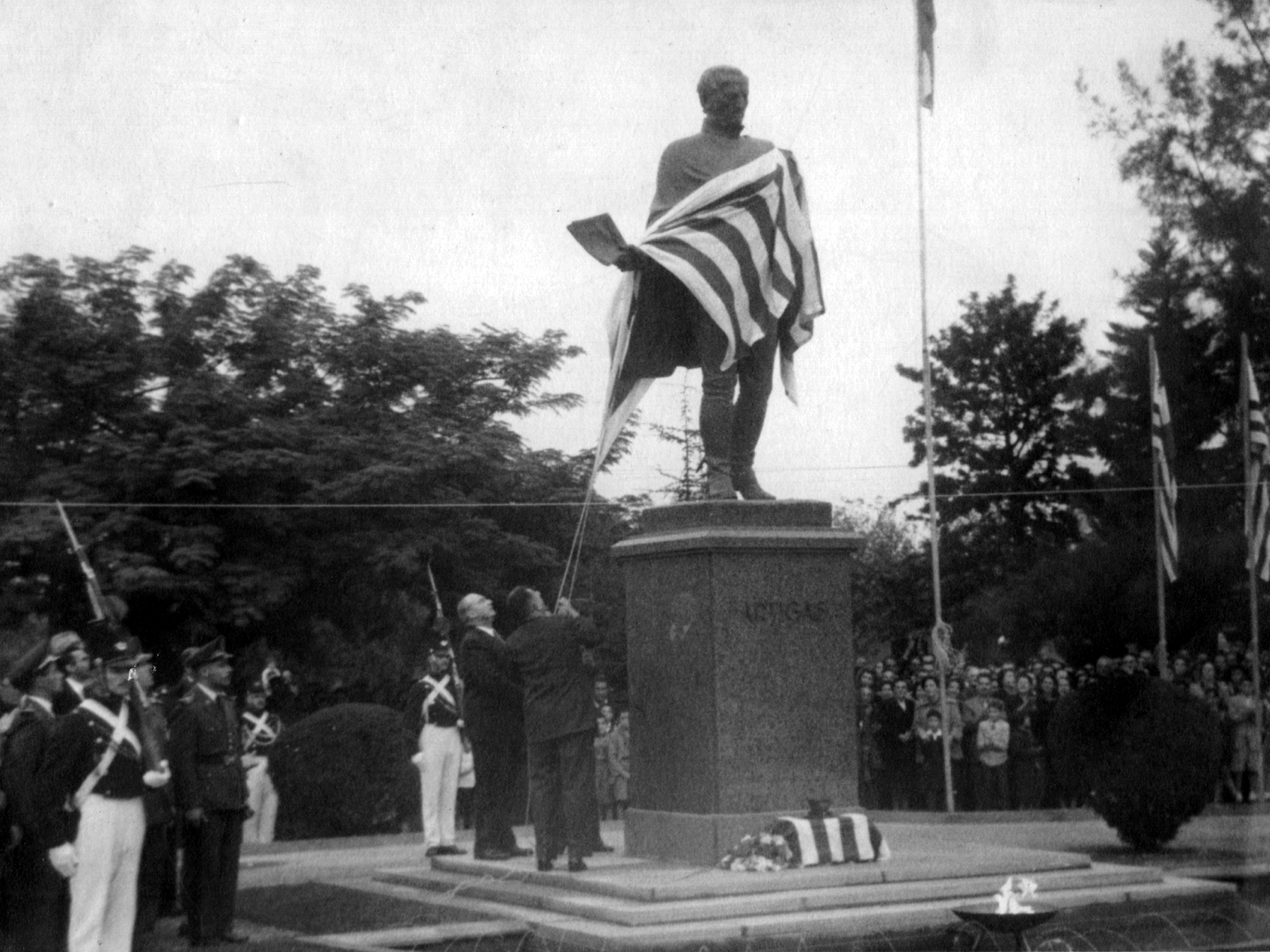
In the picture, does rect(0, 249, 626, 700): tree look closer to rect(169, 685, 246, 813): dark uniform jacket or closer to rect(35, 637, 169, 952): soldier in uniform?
rect(169, 685, 246, 813): dark uniform jacket

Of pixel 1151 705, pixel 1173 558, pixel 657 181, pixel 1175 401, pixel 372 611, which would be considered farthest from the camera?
pixel 1175 401

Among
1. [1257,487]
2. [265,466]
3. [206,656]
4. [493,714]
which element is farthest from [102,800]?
[265,466]

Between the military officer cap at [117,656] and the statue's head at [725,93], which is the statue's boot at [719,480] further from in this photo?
the military officer cap at [117,656]

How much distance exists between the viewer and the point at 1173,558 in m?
20.7

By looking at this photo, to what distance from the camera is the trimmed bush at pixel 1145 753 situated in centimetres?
1293

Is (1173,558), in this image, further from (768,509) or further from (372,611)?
(372,611)

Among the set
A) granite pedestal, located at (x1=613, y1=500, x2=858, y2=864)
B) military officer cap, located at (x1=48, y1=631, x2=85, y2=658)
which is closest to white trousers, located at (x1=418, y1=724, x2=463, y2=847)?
granite pedestal, located at (x1=613, y1=500, x2=858, y2=864)

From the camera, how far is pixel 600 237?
10.8 metres

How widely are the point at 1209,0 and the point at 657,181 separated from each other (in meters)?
20.0

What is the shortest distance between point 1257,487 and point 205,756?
1433 cm

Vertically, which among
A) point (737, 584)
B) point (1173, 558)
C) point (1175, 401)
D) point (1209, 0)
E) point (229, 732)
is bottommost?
point (229, 732)

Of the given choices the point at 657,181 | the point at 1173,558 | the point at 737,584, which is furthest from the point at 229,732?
the point at 1173,558

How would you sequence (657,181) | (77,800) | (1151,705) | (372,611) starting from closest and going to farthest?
(77,800) < (657,181) < (1151,705) < (372,611)

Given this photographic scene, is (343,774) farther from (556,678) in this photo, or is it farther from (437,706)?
(556,678)
